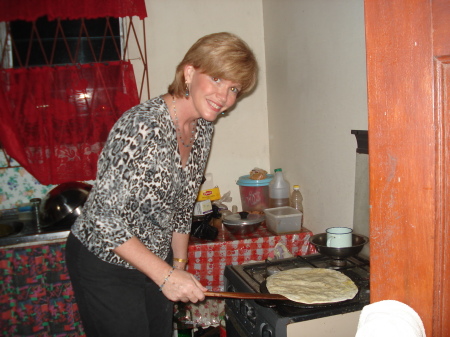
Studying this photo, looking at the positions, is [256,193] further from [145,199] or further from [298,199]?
[145,199]

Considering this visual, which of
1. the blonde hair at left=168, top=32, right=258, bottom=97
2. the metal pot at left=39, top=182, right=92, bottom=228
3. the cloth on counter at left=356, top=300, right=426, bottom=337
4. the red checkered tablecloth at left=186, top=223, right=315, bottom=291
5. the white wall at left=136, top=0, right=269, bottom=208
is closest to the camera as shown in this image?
the cloth on counter at left=356, top=300, right=426, bottom=337

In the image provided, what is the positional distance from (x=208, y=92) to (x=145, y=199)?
38 cm

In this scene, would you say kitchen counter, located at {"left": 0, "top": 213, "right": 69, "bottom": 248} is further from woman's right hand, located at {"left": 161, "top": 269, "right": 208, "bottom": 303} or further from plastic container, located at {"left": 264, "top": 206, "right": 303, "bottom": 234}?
woman's right hand, located at {"left": 161, "top": 269, "right": 208, "bottom": 303}

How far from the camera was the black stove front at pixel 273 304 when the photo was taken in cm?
111

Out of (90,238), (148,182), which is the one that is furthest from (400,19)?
(90,238)

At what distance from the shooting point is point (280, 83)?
2.44 meters

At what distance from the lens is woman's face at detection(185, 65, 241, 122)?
118 cm

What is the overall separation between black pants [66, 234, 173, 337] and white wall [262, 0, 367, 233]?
1013mm

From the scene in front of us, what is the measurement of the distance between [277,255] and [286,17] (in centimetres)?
138

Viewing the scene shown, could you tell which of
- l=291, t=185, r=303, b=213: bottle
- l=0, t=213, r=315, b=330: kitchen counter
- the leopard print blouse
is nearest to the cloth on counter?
the leopard print blouse

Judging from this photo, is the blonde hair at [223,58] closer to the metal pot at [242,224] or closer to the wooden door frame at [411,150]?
the wooden door frame at [411,150]

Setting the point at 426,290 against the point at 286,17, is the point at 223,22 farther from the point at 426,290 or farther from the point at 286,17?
the point at 426,290

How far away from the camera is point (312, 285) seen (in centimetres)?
125

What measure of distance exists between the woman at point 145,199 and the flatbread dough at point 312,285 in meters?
0.28
